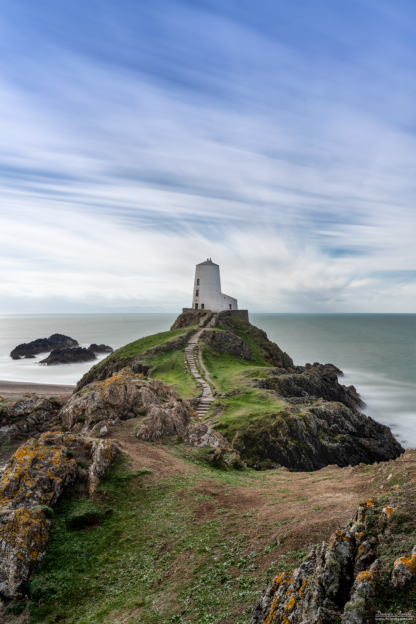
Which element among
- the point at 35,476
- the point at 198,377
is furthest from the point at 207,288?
the point at 35,476

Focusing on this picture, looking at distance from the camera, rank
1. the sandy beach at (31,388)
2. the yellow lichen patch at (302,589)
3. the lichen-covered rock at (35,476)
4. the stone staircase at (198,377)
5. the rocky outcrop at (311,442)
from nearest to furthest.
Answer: the yellow lichen patch at (302,589), the lichen-covered rock at (35,476), the rocky outcrop at (311,442), the stone staircase at (198,377), the sandy beach at (31,388)

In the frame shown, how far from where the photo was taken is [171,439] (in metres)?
21.6

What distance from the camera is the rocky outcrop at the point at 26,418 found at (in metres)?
20.2

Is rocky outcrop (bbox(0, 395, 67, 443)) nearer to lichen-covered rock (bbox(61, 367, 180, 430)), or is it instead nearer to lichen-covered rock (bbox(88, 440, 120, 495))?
lichen-covered rock (bbox(61, 367, 180, 430))

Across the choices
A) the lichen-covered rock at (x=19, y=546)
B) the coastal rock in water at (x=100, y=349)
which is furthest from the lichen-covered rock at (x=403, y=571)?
the coastal rock in water at (x=100, y=349)

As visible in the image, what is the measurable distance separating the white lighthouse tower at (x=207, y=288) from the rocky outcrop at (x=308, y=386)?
2801cm

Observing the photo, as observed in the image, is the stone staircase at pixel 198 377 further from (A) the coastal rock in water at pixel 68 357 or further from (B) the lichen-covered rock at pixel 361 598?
(A) the coastal rock in water at pixel 68 357

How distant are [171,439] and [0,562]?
12.7m

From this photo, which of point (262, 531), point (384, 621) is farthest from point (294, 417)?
point (384, 621)

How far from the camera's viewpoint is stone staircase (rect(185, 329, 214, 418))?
31734 millimetres

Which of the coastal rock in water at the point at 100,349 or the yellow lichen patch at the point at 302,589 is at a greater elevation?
the coastal rock in water at the point at 100,349

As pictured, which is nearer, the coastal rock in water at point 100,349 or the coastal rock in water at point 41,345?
the coastal rock in water at point 41,345

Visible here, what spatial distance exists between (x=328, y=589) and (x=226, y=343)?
46.9 m

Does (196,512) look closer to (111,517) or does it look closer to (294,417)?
(111,517)
